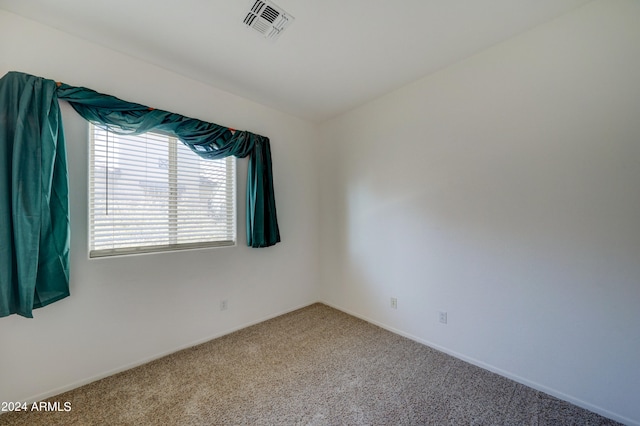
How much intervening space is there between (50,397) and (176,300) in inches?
36.0

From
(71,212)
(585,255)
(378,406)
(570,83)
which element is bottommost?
(378,406)

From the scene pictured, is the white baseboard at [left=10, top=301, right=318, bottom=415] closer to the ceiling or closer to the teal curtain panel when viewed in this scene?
the teal curtain panel

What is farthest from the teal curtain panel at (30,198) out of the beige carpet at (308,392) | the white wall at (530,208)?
the white wall at (530,208)

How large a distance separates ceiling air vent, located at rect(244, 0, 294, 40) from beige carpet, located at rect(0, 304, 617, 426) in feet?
8.78

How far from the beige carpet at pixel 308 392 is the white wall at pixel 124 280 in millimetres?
173

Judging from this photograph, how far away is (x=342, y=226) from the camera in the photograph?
3.19 metres

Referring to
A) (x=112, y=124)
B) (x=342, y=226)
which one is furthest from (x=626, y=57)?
(x=112, y=124)

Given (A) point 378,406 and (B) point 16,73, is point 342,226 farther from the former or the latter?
(B) point 16,73

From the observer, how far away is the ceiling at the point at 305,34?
156cm

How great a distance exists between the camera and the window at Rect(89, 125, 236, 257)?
6.18ft

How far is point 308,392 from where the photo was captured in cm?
172

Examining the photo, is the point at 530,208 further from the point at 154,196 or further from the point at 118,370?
the point at 118,370

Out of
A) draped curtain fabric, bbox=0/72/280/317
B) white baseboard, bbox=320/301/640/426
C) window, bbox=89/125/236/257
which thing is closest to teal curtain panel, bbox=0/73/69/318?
draped curtain fabric, bbox=0/72/280/317

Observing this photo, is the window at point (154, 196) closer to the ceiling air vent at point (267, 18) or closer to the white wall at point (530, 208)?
the ceiling air vent at point (267, 18)
